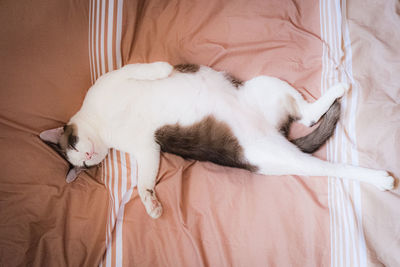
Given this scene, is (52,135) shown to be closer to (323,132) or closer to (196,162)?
(196,162)

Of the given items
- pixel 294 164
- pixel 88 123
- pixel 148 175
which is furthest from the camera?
pixel 88 123

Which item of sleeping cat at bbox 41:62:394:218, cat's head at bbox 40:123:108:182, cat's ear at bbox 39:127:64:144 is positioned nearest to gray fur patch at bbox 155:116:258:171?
sleeping cat at bbox 41:62:394:218

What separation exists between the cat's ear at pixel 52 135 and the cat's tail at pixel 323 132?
1.40 metres

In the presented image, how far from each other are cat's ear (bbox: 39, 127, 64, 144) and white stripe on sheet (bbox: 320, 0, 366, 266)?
5.11 feet

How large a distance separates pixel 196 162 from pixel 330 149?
0.77 meters

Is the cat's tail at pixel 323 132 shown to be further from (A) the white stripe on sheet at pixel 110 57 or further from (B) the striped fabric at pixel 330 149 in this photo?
(A) the white stripe on sheet at pixel 110 57

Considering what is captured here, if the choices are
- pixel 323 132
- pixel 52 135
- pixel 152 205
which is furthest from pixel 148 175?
pixel 323 132

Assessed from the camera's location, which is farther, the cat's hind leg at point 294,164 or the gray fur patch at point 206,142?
the gray fur patch at point 206,142

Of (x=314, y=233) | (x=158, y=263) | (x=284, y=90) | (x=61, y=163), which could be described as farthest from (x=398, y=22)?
(x=61, y=163)

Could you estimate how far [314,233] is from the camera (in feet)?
4.70

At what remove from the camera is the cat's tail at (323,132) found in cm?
155

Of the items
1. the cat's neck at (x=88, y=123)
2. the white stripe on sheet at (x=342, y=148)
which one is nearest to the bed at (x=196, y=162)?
the white stripe on sheet at (x=342, y=148)

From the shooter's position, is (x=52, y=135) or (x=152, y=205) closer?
(x=152, y=205)

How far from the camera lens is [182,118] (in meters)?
1.71
